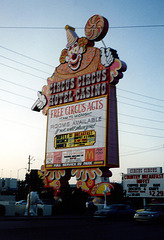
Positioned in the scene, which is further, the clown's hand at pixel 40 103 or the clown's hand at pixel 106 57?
the clown's hand at pixel 40 103

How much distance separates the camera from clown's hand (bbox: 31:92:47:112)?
4675cm

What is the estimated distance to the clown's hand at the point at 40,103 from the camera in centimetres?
4675

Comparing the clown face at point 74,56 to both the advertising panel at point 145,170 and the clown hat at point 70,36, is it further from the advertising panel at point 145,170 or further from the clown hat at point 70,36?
the advertising panel at point 145,170

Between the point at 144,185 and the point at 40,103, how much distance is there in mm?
20554

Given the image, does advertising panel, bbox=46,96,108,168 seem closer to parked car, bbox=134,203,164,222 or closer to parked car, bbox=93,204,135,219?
parked car, bbox=93,204,135,219

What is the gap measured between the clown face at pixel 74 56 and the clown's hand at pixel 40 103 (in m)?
6.56

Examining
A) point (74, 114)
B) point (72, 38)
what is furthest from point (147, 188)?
point (72, 38)

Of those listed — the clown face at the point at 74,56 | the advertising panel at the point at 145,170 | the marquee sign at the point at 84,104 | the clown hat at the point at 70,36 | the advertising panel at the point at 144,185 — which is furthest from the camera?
the advertising panel at the point at 145,170

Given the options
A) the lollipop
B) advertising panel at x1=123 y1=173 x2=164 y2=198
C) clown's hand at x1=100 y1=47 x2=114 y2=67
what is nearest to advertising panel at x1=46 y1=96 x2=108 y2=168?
clown's hand at x1=100 y1=47 x2=114 y2=67

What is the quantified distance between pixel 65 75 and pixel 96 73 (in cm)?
633

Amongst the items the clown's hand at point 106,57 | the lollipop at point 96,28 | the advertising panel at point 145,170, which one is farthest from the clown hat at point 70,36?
the advertising panel at point 145,170

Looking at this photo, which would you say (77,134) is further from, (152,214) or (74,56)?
(152,214)

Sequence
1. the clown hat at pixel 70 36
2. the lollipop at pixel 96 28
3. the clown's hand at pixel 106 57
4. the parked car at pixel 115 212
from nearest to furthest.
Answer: the parked car at pixel 115 212 < the clown's hand at pixel 106 57 < the lollipop at pixel 96 28 < the clown hat at pixel 70 36

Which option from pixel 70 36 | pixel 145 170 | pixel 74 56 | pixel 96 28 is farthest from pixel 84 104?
pixel 145 170
